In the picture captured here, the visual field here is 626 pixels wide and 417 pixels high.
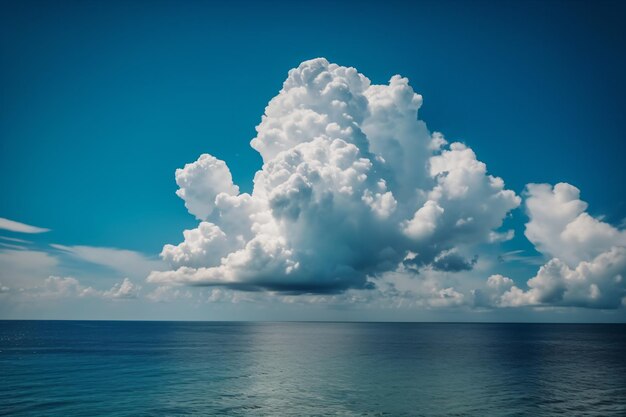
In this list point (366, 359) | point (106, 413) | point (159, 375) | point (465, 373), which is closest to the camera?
point (106, 413)

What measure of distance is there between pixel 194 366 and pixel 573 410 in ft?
206

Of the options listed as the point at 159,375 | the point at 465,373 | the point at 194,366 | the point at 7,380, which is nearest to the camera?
the point at 7,380

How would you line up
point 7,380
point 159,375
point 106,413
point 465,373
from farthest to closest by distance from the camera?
point 465,373 → point 159,375 → point 7,380 → point 106,413

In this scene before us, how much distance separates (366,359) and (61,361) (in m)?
66.1

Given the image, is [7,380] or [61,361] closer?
[7,380]

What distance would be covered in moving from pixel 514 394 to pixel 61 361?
284 feet

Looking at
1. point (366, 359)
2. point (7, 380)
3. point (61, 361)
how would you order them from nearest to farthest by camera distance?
point (7, 380) → point (61, 361) → point (366, 359)

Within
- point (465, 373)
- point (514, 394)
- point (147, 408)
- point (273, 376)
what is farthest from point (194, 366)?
point (514, 394)

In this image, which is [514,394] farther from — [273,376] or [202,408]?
[202,408]

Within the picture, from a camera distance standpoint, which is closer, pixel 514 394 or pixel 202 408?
pixel 202 408

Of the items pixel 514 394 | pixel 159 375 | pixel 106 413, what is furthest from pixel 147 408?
pixel 514 394

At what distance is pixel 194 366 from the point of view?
80.4 meters

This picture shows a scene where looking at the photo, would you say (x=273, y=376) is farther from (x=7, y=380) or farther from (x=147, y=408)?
(x=7, y=380)

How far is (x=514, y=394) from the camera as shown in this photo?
57.3 metres
